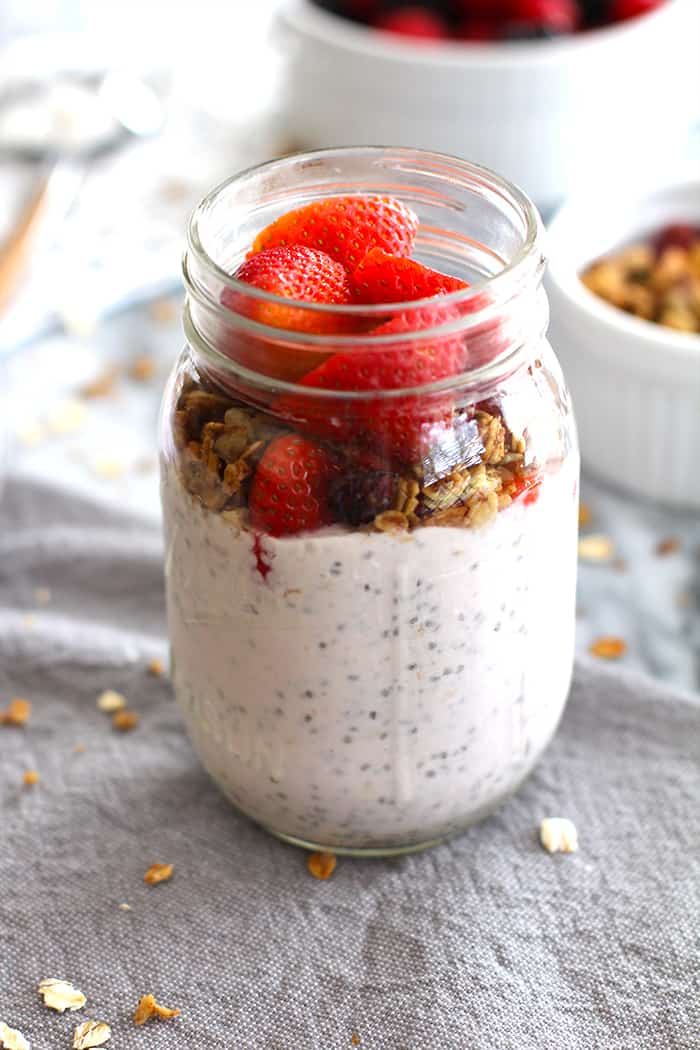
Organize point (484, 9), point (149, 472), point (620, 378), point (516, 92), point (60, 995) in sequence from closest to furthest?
point (60, 995)
point (620, 378)
point (149, 472)
point (516, 92)
point (484, 9)

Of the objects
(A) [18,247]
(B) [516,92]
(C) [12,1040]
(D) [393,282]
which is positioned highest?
(D) [393,282]

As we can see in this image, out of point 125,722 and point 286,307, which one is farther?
point 125,722

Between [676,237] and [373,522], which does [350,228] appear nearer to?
[373,522]

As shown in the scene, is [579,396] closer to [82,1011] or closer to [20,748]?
[20,748]

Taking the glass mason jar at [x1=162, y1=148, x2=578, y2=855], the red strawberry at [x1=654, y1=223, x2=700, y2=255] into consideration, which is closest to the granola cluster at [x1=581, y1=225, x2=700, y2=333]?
the red strawberry at [x1=654, y1=223, x2=700, y2=255]

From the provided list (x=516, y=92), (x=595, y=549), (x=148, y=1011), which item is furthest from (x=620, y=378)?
(x=148, y=1011)

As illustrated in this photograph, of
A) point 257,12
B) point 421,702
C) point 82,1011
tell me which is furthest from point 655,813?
point 257,12
